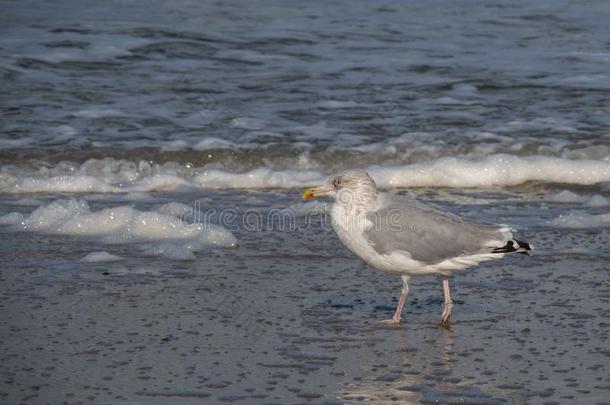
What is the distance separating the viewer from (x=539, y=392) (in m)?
4.77

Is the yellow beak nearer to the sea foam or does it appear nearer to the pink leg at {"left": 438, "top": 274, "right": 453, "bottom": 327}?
the pink leg at {"left": 438, "top": 274, "right": 453, "bottom": 327}

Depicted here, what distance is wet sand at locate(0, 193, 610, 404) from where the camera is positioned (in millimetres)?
4824

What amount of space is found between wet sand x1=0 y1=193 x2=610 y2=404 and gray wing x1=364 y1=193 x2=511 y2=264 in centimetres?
33

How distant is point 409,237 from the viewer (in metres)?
6.11

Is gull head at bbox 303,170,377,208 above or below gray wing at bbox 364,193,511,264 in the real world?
above

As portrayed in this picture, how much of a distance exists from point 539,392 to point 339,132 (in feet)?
22.0

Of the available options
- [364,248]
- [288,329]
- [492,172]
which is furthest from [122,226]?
[492,172]

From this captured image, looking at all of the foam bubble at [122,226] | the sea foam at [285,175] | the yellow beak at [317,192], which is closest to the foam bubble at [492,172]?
the sea foam at [285,175]

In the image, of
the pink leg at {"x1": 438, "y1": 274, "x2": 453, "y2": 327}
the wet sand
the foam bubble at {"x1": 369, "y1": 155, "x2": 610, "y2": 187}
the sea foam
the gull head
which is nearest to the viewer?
the wet sand

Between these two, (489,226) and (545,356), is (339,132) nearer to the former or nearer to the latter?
(489,226)

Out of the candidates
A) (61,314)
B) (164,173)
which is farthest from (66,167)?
(61,314)

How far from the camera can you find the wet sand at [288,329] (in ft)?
15.8

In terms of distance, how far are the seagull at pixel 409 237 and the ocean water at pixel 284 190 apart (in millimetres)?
261

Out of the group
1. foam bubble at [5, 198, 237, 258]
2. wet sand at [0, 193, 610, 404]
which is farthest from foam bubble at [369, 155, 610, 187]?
foam bubble at [5, 198, 237, 258]
